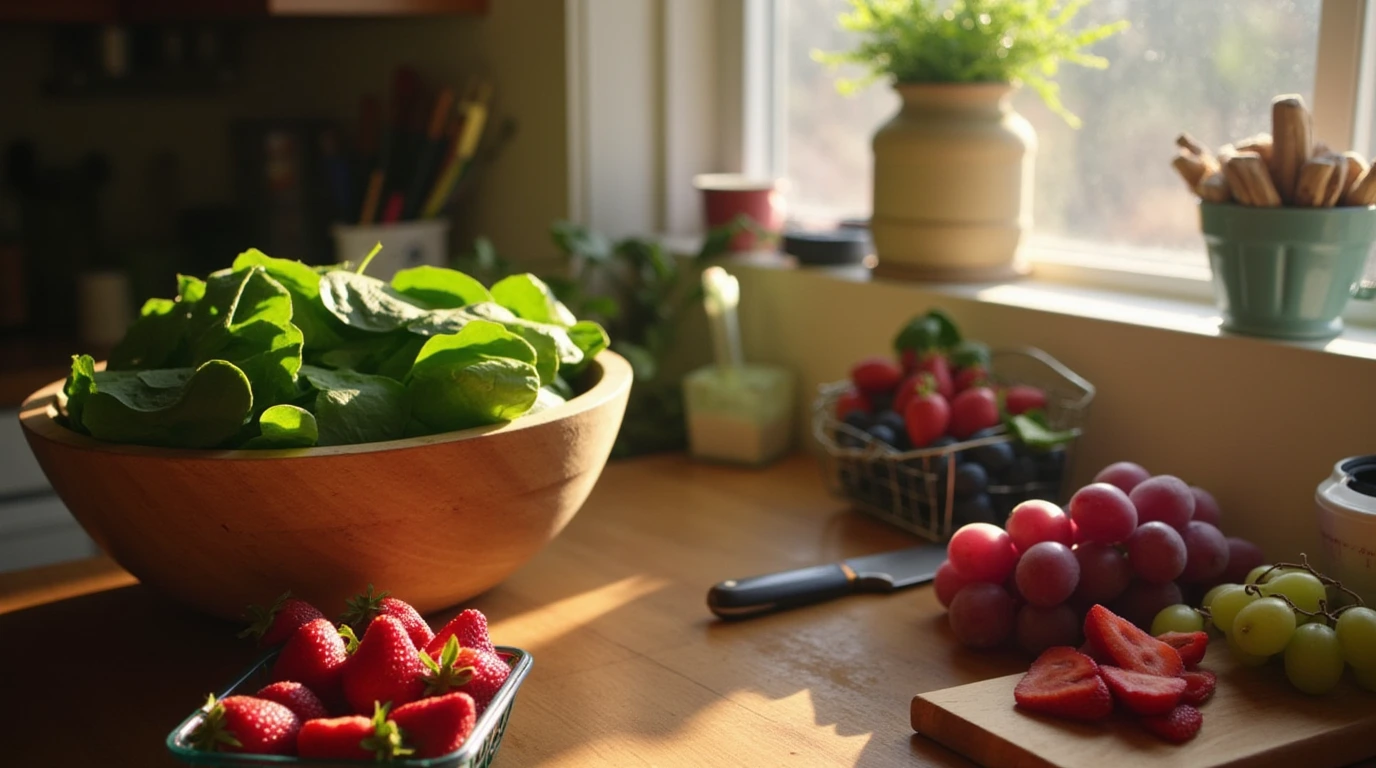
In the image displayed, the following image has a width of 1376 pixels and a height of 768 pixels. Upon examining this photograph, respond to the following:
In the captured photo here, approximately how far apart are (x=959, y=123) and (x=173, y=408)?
922mm

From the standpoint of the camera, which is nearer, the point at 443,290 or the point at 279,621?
the point at 279,621

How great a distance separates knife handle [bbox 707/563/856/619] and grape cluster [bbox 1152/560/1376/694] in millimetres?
287

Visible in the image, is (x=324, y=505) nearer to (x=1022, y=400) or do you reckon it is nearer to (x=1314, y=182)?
(x=1022, y=400)

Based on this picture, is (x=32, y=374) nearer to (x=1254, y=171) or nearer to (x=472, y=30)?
Answer: (x=472, y=30)

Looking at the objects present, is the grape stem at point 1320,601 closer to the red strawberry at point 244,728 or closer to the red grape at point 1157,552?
the red grape at point 1157,552

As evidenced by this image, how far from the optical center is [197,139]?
267 centimetres

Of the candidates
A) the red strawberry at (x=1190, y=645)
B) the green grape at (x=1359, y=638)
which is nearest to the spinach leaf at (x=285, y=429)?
the red strawberry at (x=1190, y=645)

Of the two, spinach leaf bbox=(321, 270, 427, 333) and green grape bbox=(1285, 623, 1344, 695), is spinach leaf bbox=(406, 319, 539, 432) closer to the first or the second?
spinach leaf bbox=(321, 270, 427, 333)

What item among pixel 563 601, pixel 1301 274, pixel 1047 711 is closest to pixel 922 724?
pixel 1047 711

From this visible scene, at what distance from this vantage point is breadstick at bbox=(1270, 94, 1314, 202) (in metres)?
1.12

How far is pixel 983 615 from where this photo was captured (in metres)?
1.04

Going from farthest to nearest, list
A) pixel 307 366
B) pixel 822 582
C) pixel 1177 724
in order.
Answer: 1. pixel 822 582
2. pixel 307 366
3. pixel 1177 724

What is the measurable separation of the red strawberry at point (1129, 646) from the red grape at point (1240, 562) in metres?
0.20

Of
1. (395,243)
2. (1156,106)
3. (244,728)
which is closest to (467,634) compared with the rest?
(244,728)
